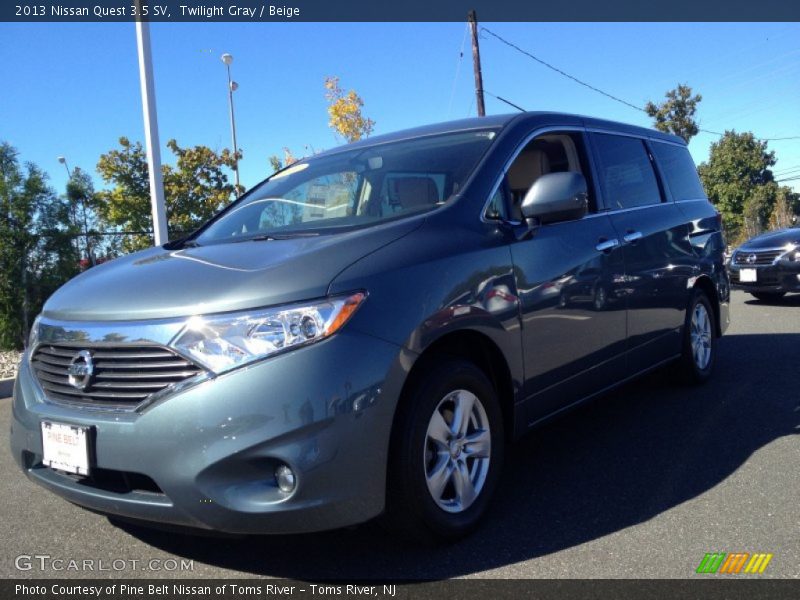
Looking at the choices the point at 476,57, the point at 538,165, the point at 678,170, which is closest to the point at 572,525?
the point at 538,165

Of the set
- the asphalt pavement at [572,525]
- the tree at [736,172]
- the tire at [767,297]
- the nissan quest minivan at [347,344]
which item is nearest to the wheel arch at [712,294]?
the asphalt pavement at [572,525]

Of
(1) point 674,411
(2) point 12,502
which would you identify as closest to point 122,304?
(2) point 12,502

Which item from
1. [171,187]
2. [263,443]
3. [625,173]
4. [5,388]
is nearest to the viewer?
[263,443]

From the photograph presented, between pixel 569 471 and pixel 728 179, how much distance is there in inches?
1929

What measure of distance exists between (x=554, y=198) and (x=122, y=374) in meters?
1.97

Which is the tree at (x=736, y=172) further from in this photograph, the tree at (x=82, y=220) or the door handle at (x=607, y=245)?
the door handle at (x=607, y=245)

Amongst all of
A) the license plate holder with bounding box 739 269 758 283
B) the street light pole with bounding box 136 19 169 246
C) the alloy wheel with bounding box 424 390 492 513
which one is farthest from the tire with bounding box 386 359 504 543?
the license plate holder with bounding box 739 269 758 283

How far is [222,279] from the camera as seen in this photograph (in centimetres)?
239

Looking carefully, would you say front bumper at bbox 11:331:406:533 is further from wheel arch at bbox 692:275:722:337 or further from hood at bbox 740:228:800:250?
hood at bbox 740:228:800:250

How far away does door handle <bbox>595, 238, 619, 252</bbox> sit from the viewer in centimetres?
357

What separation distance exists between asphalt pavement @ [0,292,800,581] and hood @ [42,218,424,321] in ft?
2.85

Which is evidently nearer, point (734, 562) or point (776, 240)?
point (734, 562)

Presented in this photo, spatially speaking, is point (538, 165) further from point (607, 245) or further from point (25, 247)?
point (25, 247)

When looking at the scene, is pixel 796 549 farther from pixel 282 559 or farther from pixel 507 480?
pixel 282 559
